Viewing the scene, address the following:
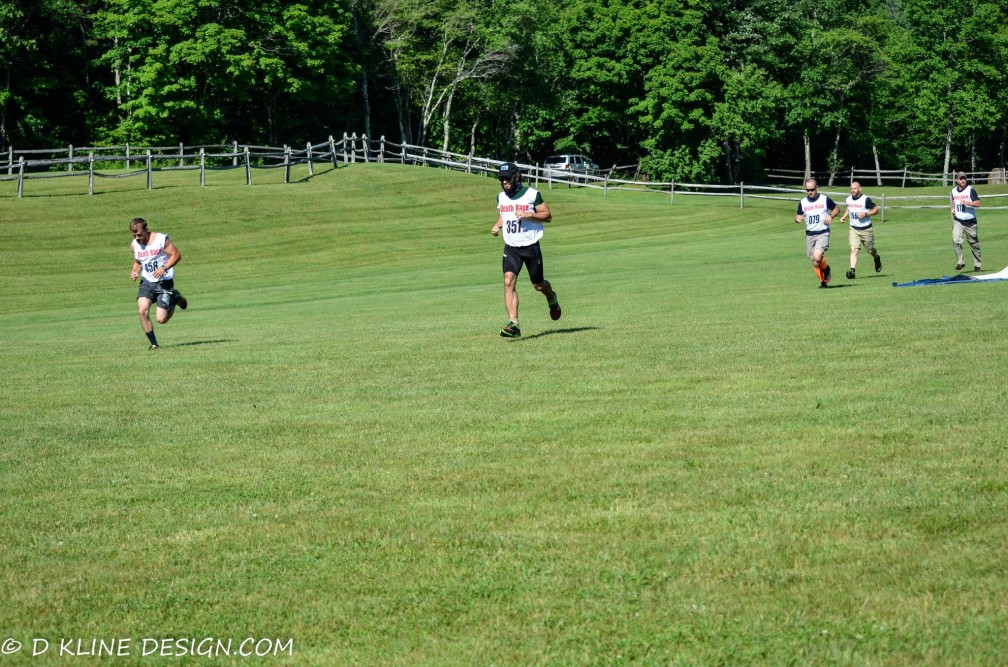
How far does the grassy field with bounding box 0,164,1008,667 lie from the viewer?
5066 millimetres

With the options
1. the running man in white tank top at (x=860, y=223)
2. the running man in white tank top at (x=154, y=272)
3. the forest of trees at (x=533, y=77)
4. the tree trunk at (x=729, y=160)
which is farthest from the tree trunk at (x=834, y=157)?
the running man in white tank top at (x=154, y=272)

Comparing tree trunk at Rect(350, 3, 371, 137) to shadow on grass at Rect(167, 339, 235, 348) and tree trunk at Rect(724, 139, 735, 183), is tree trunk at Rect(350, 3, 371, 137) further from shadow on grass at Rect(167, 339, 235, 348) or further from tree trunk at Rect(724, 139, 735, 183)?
shadow on grass at Rect(167, 339, 235, 348)

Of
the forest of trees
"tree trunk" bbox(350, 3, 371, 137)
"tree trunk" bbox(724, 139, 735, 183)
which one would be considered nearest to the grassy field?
the forest of trees

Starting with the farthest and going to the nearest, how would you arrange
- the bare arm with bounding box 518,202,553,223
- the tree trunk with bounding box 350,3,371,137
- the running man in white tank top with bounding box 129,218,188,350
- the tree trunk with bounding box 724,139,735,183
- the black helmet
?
the tree trunk with bounding box 724,139,735,183
the tree trunk with bounding box 350,3,371,137
the running man in white tank top with bounding box 129,218,188,350
the bare arm with bounding box 518,202,553,223
the black helmet

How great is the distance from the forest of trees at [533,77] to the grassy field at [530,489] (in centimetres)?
5287

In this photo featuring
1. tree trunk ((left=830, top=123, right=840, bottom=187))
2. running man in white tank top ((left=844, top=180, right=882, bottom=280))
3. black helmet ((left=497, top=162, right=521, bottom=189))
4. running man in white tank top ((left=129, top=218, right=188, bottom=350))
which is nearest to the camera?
black helmet ((left=497, top=162, right=521, bottom=189))

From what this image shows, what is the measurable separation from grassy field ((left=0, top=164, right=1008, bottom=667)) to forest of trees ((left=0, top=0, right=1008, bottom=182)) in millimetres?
52874

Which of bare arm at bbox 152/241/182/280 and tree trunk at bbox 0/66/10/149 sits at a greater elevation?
tree trunk at bbox 0/66/10/149

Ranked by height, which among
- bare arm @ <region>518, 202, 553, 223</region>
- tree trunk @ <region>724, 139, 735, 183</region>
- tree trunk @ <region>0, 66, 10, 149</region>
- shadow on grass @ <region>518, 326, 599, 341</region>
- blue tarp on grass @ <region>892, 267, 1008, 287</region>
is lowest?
shadow on grass @ <region>518, 326, 599, 341</region>

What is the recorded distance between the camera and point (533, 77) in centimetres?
7994

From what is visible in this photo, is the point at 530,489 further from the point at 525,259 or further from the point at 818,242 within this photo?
the point at 818,242

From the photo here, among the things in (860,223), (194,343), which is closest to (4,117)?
(860,223)

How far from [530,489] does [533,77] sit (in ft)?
245

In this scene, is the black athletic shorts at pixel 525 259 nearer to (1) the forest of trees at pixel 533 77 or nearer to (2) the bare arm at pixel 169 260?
(2) the bare arm at pixel 169 260
